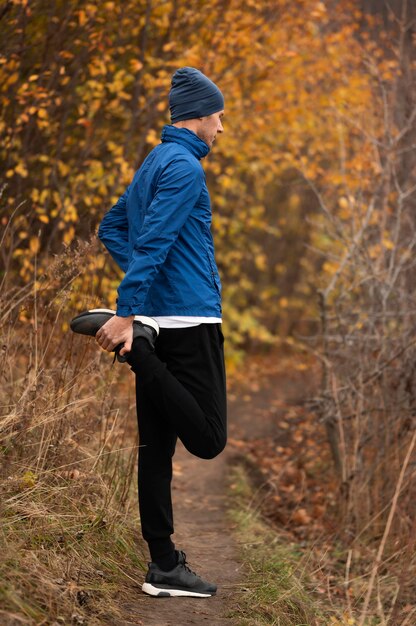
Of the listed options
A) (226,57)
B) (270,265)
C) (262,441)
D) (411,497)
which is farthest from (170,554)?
(270,265)

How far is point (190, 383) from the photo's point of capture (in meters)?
3.39

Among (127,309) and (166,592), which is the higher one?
(127,309)

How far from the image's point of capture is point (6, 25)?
221 inches

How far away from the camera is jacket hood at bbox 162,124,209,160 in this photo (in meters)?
3.44

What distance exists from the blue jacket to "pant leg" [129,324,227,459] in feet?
0.36

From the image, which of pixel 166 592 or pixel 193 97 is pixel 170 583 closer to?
pixel 166 592

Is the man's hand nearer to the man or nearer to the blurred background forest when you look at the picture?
the man

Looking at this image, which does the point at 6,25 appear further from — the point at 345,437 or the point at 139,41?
the point at 345,437

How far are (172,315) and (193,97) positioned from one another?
867 mm

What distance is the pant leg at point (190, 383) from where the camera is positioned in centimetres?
332

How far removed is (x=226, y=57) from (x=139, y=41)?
0.88 meters

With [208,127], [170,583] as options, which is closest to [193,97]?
[208,127]

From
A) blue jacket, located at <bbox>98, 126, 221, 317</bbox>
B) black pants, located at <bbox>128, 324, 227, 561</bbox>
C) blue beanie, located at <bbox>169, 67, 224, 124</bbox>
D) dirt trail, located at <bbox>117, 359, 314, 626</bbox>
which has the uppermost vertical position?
blue beanie, located at <bbox>169, 67, 224, 124</bbox>

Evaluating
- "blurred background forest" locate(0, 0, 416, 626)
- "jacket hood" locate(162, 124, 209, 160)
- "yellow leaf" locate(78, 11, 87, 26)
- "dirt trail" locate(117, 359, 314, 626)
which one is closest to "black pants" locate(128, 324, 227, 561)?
"dirt trail" locate(117, 359, 314, 626)
